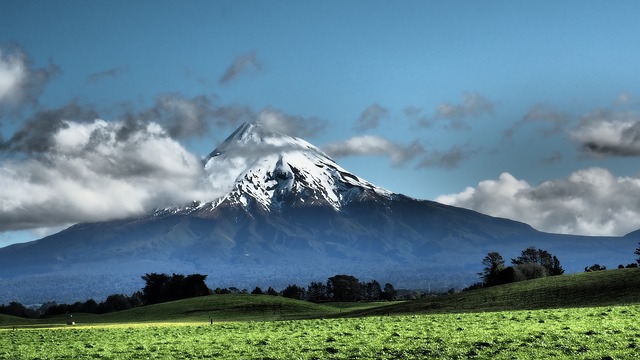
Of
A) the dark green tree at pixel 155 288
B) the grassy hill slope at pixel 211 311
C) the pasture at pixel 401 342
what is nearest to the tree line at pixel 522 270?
the grassy hill slope at pixel 211 311

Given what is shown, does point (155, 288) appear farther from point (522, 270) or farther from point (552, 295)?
point (552, 295)

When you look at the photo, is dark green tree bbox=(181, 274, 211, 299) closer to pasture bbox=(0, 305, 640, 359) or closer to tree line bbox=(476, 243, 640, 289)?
tree line bbox=(476, 243, 640, 289)

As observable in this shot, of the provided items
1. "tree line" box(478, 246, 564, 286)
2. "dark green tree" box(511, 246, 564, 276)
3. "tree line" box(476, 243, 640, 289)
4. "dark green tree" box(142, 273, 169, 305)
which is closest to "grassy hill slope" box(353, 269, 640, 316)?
"tree line" box(476, 243, 640, 289)

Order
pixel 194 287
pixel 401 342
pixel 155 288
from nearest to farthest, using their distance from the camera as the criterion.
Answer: pixel 401 342 < pixel 194 287 < pixel 155 288

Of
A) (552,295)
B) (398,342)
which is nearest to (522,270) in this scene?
(552,295)

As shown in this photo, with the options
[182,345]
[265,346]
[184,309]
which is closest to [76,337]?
[182,345]

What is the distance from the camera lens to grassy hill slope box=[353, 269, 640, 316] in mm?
78000

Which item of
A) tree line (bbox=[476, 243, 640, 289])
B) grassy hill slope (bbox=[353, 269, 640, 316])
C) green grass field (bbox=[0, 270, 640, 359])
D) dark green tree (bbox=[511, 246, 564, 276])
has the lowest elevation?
green grass field (bbox=[0, 270, 640, 359])

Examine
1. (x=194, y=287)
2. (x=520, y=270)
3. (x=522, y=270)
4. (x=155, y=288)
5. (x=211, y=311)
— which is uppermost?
(x=155, y=288)

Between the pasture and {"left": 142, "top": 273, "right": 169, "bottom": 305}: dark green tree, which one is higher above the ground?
{"left": 142, "top": 273, "right": 169, "bottom": 305}: dark green tree

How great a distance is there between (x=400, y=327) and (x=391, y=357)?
18079 mm

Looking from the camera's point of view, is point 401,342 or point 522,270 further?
point 522,270

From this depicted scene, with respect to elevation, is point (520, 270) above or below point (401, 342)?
above

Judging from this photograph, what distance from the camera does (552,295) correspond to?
85750 millimetres
